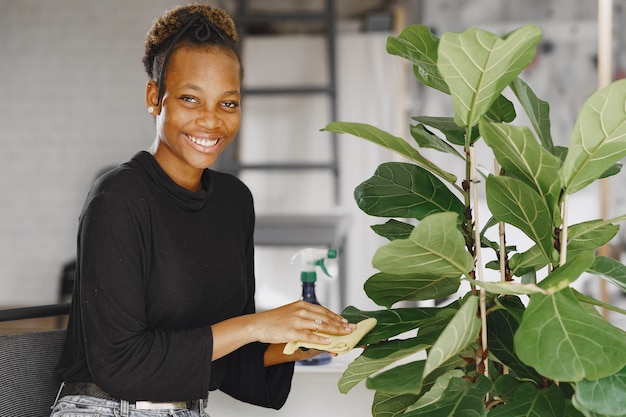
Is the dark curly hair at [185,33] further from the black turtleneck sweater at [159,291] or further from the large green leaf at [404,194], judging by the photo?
the large green leaf at [404,194]

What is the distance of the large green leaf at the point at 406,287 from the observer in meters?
1.23

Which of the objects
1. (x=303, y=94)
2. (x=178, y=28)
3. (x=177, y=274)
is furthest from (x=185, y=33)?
(x=303, y=94)

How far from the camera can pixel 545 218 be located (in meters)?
1.06

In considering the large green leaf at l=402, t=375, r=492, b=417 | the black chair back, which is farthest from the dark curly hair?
the large green leaf at l=402, t=375, r=492, b=417

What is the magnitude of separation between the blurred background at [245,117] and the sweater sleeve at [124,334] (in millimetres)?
3331

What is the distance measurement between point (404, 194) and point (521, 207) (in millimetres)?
246

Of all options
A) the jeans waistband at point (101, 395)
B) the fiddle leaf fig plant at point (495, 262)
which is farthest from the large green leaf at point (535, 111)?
the jeans waistband at point (101, 395)

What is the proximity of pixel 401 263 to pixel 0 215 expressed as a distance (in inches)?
178

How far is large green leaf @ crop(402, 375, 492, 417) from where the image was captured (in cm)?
104

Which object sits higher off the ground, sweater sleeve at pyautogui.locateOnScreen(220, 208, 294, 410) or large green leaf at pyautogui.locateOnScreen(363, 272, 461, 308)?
large green leaf at pyautogui.locateOnScreen(363, 272, 461, 308)

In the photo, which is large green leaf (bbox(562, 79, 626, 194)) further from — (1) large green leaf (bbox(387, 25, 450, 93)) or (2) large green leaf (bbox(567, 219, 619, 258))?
(1) large green leaf (bbox(387, 25, 450, 93))

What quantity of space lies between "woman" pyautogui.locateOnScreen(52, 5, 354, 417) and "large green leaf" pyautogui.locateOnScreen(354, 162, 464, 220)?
192 mm

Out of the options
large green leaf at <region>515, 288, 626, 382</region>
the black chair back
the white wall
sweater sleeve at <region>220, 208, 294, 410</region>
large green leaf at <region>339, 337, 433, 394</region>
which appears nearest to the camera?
large green leaf at <region>515, 288, 626, 382</region>

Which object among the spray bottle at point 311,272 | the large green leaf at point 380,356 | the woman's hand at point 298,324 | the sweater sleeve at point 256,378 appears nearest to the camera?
the large green leaf at point 380,356
